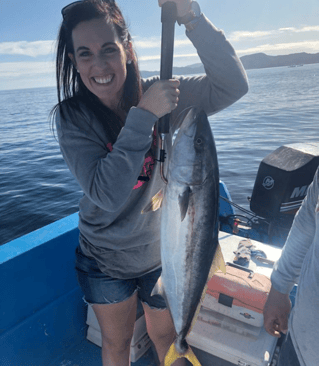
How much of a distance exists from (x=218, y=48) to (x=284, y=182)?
2.89 metres

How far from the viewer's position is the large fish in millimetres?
1732

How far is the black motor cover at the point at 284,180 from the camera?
4.20 meters

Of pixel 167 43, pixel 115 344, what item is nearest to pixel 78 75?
pixel 167 43

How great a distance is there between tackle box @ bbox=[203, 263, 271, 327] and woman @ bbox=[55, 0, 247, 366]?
19.7 inches

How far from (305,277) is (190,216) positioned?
684 mm

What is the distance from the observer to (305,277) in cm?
Answer: 158

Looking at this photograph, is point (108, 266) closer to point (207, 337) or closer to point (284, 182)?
point (207, 337)

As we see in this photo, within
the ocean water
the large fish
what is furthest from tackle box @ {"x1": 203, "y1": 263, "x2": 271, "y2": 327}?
the ocean water

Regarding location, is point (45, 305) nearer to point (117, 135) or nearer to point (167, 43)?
point (117, 135)

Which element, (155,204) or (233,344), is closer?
(155,204)

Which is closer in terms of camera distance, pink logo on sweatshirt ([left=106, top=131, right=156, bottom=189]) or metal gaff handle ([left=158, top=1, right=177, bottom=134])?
metal gaff handle ([left=158, top=1, right=177, bottom=134])

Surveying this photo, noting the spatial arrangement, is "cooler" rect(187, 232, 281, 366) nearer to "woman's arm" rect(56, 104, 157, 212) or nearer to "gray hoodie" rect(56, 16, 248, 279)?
"gray hoodie" rect(56, 16, 248, 279)

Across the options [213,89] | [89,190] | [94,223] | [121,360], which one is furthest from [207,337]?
[213,89]

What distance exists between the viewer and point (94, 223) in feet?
6.74
